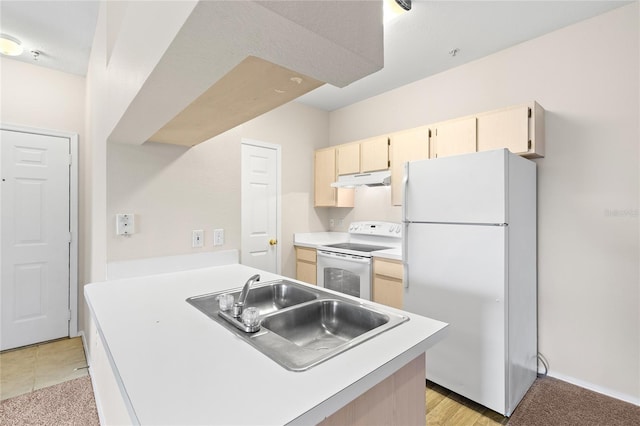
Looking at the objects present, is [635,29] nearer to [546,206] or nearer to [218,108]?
[546,206]

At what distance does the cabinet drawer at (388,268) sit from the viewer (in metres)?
2.62

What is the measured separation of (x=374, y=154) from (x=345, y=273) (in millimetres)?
1334

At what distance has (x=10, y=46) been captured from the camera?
240 cm

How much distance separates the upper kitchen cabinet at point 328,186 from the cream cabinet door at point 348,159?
103 millimetres

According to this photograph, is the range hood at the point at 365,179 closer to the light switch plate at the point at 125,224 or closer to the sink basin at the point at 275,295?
the sink basin at the point at 275,295

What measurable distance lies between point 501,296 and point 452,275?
327 millimetres

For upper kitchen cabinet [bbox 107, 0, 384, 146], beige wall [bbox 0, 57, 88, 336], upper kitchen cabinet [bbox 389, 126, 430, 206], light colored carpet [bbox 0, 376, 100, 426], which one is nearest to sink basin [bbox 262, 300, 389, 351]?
upper kitchen cabinet [bbox 107, 0, 384, 146]

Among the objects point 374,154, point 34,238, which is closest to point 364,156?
point 374,154

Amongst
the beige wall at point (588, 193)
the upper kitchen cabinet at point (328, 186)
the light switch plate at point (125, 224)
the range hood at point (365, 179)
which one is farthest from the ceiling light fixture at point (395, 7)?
the light switch plate at point (125, 224)

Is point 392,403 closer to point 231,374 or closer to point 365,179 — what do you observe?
point 231,374

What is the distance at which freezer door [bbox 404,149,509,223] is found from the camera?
1.93 metres

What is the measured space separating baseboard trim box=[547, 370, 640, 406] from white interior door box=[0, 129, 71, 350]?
452cm

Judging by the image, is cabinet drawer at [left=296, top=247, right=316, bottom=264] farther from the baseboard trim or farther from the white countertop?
the baseboard trim

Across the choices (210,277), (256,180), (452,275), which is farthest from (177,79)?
(256,180)
